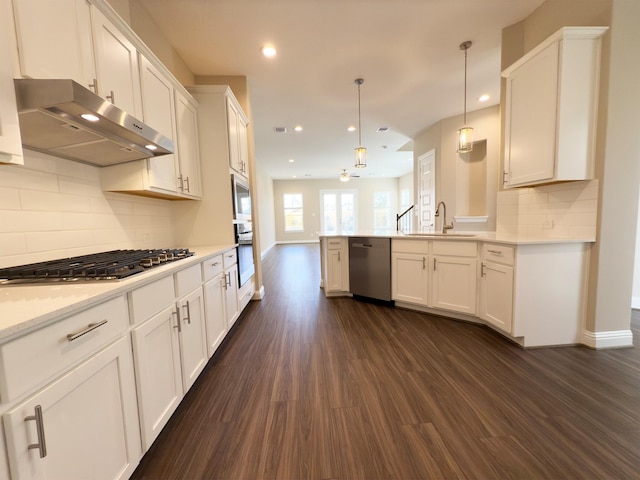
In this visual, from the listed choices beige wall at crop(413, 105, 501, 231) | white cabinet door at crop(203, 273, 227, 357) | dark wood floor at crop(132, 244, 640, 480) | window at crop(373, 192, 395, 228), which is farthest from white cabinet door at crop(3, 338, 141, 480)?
window at crop(373, 192, 395, 228)

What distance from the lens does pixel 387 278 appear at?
3.11 metres

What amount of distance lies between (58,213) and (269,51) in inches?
97.3

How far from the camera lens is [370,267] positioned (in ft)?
10.7

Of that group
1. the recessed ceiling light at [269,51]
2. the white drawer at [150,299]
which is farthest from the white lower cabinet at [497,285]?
the recessed ceiling light at [269,51]

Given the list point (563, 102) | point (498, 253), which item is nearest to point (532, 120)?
point (563, 102)

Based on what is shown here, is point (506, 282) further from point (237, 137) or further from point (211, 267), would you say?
point (237, 137)

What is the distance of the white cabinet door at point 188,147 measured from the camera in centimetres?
229

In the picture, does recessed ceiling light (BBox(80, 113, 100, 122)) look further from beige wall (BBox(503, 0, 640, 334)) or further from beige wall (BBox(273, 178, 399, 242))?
beige wall (BBox(273, 178, 399, 242))

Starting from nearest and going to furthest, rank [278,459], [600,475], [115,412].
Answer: [115,412], [600,475], [278,459]

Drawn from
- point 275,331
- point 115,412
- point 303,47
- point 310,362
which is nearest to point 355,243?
point 275,331

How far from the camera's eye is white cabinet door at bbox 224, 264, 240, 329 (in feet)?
7.52

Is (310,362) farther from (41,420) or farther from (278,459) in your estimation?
(41,420)

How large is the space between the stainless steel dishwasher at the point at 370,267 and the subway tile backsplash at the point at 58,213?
2389mm

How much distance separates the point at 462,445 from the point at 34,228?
7.97 ft
